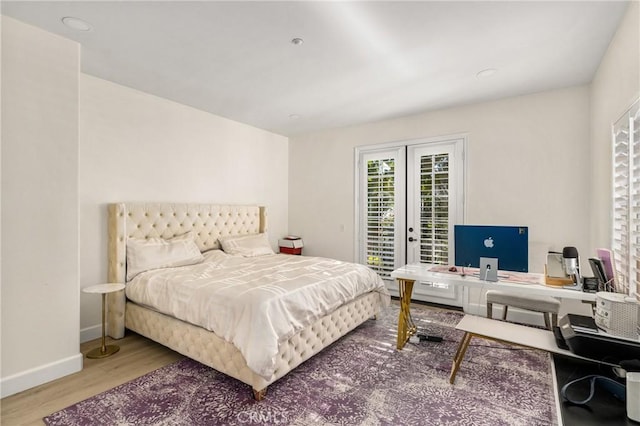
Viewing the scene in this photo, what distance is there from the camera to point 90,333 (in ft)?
10.3

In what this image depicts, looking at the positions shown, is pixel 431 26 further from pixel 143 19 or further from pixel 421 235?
pixel 421 235

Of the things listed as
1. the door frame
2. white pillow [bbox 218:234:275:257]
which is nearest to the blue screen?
the door frame

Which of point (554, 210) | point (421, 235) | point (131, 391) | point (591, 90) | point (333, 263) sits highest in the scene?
point (591, 90)

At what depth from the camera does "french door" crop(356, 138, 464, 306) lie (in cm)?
420

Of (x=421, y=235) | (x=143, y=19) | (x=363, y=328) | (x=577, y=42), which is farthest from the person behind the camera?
(x=421, y=235)

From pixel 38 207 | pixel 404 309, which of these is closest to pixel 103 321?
pixel 38 207

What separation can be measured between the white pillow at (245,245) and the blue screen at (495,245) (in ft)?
8.66

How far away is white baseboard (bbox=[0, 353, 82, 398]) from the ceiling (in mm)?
2580

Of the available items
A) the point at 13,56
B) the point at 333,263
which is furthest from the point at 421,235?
the point at 13,56

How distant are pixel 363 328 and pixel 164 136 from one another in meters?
3.28

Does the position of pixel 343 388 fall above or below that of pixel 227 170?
below

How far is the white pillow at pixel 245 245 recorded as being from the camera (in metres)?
4.18

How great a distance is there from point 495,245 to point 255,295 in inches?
77.6

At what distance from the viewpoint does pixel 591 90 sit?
3262mm
